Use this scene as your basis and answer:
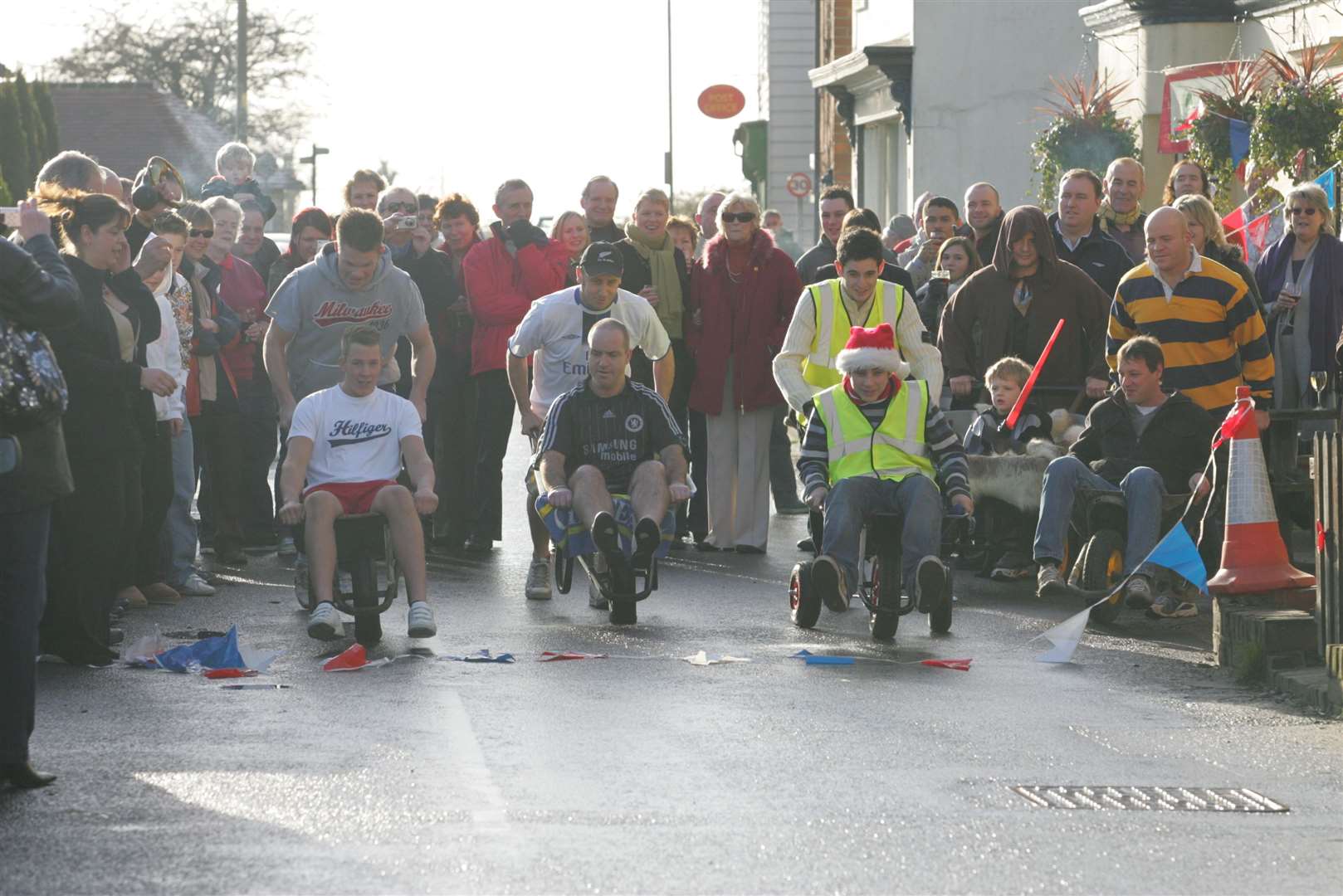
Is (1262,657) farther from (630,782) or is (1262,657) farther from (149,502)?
(149,502)

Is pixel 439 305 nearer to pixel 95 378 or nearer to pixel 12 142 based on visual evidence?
pixel 95 378

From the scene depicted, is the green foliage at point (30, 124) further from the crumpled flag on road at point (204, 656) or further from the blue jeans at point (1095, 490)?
the crumpled flag on road at point (204, 656)

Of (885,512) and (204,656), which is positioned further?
(885,512)

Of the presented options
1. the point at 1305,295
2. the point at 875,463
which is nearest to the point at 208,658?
the point at 875,463

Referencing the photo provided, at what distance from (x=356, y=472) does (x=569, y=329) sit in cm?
243

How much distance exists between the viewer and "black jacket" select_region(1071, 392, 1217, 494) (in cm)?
1205

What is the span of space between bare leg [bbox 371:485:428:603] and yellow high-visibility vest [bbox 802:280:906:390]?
2.95 metres

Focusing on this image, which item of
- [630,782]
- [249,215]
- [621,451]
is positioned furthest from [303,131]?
[630,782]

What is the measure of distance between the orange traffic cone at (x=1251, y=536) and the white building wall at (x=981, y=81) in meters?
22.2

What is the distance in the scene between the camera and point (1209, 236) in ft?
44.6

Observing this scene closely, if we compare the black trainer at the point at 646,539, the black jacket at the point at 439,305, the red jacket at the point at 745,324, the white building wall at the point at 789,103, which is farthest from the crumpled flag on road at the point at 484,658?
the white building wall at the point at 789,103

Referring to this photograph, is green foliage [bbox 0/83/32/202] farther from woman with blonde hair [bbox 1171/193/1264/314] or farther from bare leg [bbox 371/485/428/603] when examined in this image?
bare leg [bbox 371/485/428/603]

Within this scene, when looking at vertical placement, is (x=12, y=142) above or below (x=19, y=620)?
above

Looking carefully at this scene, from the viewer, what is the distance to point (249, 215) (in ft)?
52.9
